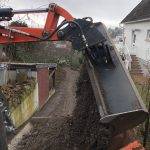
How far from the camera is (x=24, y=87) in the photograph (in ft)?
45.2

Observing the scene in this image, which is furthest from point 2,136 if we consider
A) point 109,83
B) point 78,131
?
point 78,131

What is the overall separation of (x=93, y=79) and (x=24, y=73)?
29.7 ft

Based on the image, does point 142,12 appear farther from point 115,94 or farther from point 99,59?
point 115,94

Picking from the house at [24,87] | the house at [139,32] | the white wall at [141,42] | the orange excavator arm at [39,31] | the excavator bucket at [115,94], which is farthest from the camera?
the house at [139,32]

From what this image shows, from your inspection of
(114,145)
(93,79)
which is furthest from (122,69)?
(114,145)

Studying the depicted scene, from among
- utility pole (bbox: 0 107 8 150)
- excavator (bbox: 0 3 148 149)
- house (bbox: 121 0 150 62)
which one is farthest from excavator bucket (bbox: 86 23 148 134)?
house (bbox: 121 0 150 62)

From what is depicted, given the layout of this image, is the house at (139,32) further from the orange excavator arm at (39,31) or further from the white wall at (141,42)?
the orange excavator arm at (39,31)

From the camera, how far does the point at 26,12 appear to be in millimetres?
6711

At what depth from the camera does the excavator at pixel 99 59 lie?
5805 millimetres

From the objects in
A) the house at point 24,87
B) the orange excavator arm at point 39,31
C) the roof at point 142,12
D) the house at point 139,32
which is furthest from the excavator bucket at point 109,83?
the roof at point 142,12

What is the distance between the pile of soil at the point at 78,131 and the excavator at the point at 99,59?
0.45 metres

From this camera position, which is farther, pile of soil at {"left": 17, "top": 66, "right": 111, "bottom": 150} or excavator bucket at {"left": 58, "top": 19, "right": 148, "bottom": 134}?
pile of soil at {"left": 17, "top": 66, "right": 111, "bottom": 150}

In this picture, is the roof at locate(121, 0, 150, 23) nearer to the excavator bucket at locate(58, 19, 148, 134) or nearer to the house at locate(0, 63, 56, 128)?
the house at locate(0, 63, 56, 128)

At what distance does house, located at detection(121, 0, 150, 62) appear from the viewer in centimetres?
2698
